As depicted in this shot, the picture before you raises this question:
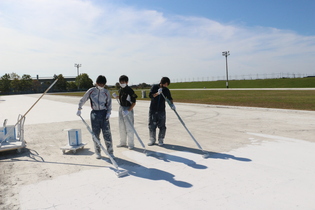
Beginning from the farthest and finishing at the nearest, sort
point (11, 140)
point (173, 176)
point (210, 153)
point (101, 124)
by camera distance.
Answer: point (11, 140), point (210, 153), point (101, 124), point (173, 176)

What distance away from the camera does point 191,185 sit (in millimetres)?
3900

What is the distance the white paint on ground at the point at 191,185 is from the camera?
335 cm

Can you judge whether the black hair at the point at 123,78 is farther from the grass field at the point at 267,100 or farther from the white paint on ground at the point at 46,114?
the grass field at the point at 267,100

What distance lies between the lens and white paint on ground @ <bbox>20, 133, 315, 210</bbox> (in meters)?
3.35

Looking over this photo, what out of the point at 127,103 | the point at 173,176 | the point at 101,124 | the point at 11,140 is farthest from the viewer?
the point at 11,140

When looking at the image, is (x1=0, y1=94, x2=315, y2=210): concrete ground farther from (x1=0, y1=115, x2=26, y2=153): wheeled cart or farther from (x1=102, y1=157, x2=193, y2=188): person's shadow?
(x1=0, y1=115, x2=26, y2=153): wheeled cart

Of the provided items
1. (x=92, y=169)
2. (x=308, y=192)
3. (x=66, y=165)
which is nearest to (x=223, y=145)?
(x=308, y=192)

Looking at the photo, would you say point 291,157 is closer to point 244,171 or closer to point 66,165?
point 244,171

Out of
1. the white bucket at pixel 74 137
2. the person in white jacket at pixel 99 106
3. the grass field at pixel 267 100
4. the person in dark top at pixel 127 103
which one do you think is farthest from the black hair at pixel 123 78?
the grass field at pixel 267 100

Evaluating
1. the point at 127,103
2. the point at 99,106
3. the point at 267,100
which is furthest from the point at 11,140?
the point at 267,100

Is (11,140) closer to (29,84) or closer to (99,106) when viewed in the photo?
(99,106)

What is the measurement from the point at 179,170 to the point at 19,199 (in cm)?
256

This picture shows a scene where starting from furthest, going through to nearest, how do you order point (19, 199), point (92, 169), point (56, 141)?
point (56, 141)
point (92, 169)
point (19, 199)

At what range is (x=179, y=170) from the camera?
4.59 meters
